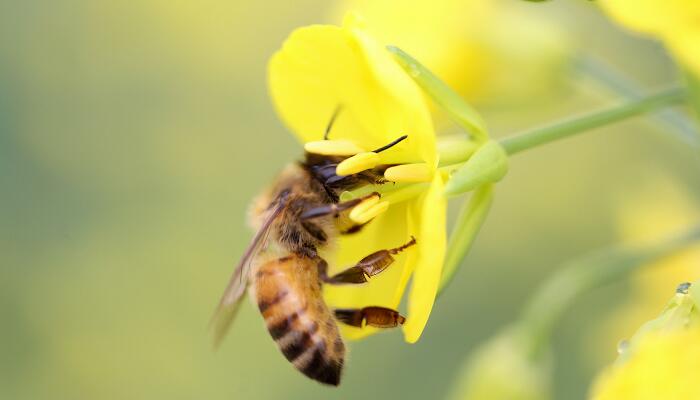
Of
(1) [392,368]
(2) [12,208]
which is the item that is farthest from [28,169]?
(1) [392,368]

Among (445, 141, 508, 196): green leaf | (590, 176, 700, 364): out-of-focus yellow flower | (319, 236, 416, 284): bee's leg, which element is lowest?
(590, 176, 700, 364): out-of-focus yellow flower

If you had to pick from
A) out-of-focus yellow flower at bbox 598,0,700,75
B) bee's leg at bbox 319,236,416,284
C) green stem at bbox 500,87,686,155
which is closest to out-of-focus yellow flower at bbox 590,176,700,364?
green stem at bbox 500,87,686,155

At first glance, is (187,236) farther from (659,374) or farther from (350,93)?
(659,374)

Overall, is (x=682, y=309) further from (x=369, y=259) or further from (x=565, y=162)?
(x=565, y=162)

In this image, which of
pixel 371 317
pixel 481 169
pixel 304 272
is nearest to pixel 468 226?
pixel 481 169

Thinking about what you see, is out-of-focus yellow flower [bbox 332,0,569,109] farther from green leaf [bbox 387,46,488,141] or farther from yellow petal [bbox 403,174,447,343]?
yellow petal [bbox 403,174,447,343]

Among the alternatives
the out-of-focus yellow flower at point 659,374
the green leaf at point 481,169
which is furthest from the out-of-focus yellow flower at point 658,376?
the green leaf at point 481,169
